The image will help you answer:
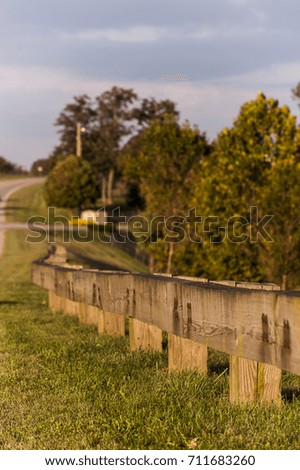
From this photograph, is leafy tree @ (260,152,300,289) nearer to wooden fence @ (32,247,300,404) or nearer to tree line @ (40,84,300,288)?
tree line @ (40,84,300,288)

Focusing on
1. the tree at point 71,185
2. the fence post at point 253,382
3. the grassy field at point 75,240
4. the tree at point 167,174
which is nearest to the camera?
the fence post at point 253,382

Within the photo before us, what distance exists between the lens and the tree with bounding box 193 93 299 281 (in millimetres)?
36969

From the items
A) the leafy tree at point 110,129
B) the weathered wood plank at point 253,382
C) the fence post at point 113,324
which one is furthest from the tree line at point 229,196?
the leafy tree at point 110,129

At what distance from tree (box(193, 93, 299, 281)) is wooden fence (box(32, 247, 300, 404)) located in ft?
95.3

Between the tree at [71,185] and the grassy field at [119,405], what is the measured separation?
7131 centimetres

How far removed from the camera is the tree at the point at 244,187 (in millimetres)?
36969

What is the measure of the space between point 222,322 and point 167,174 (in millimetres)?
41518

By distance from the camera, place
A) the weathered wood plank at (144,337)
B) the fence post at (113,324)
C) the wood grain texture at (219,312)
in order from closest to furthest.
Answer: the wood grain texture at (219,312) < the weathered wood plank at (144,337) < the fence post at (113,324)

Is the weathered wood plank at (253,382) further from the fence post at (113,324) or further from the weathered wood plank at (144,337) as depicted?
the fence post at (113,324)

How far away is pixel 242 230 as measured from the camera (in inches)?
1469

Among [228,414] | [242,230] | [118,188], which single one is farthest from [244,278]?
[118,188]

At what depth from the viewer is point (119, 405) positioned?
5.36 meters

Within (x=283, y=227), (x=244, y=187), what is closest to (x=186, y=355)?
(x=283, y=227)

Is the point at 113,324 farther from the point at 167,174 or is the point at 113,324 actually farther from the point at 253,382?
the point at 167,174
